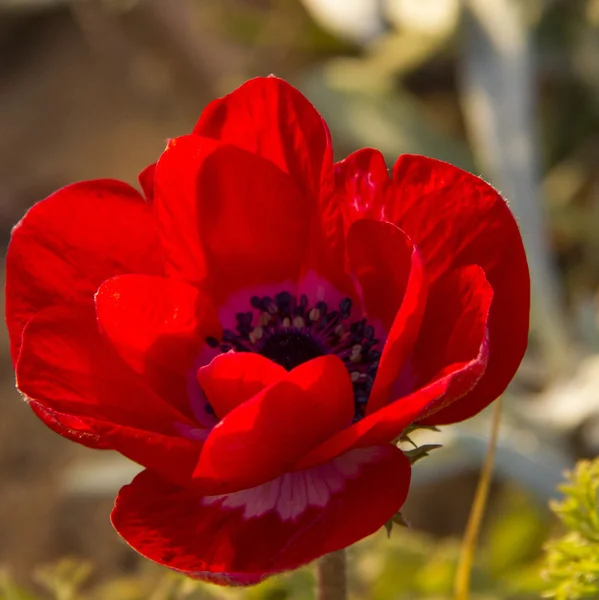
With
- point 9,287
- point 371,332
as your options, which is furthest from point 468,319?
point 9,287

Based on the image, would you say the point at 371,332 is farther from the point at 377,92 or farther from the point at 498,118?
the point at 377,92

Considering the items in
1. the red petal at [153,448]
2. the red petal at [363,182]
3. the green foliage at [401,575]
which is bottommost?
the green foliage at [401,575]

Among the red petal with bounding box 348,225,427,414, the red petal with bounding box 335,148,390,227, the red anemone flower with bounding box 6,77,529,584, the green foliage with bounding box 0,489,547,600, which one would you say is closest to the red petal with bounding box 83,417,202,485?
the red anemone flower with bounding box 6,77,529,584

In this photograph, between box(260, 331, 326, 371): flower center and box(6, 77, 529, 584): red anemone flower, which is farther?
box(260, 331, 326, 371): flower center

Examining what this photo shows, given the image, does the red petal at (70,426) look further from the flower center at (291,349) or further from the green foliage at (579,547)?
the green foliage at (579,547)

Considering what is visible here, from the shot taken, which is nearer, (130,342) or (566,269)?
(130,342)

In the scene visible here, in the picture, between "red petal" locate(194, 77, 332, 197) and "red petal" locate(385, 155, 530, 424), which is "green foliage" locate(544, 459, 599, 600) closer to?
"red petal" locate(385, 155, 530, 424)

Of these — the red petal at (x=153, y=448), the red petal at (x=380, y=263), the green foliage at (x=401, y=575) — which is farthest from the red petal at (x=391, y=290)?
the green foliage at (x=401, y=575)

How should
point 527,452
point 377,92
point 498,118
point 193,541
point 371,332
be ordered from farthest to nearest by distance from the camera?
point 377,92 → point 498,118 → point 527,452 → point 371,332 → point 193,541
